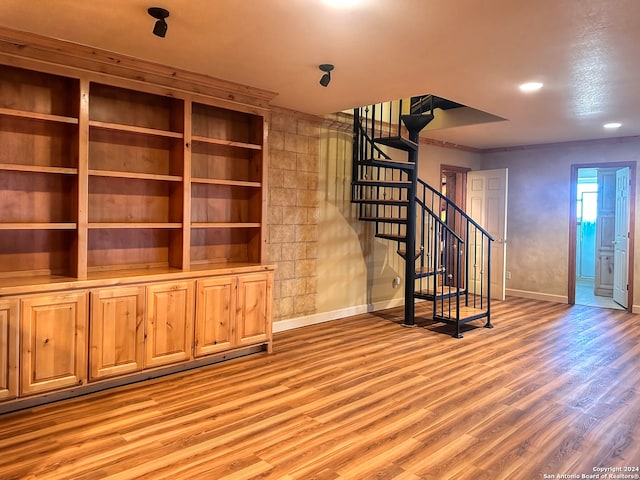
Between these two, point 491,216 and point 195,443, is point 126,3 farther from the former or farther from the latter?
point 491,216

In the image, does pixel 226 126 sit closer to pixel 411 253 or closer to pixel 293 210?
pixel 293 210

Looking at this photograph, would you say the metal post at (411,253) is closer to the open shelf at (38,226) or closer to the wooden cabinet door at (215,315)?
the wooden cabinet door at (215,315)

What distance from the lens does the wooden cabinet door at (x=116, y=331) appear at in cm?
323

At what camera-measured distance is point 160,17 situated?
2.70 meters

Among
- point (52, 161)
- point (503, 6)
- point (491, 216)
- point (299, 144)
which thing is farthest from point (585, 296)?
point (52, 161)

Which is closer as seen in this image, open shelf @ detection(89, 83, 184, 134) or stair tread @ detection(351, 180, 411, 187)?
open shelf @ detection(89, 83, 184, 134)

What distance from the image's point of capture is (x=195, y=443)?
2.58m

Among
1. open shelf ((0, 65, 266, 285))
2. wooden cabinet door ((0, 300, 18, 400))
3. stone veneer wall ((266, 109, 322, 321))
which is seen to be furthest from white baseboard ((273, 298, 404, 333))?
wooden cabinet door ((0, 300, 18, 400))

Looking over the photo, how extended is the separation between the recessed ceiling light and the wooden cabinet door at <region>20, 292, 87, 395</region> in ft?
12.7

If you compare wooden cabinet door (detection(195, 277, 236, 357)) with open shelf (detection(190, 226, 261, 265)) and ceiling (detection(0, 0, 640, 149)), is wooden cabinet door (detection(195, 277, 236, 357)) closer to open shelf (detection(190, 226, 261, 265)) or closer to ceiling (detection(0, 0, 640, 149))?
open shelf (detection(190, 226, 261, 265))

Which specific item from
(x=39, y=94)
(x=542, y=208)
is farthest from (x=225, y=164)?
(x=542, y=208)

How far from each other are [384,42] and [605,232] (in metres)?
7.09

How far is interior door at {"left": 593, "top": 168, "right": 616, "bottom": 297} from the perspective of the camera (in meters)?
7.97

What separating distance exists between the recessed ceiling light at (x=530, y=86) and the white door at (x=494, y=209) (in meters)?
2.90
